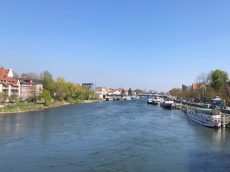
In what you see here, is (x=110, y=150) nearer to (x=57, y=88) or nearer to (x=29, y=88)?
(x=29, y=88)

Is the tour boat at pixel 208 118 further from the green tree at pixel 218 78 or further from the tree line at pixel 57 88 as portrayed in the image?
the tree line at pixel 57 88

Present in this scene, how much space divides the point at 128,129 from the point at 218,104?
85.0 ft

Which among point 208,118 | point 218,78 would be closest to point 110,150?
point 208,118

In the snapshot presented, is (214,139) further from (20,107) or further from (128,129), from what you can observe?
(20,107)

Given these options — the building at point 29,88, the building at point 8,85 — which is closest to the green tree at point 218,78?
the building at point 29,88

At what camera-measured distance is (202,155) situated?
21.1 meters

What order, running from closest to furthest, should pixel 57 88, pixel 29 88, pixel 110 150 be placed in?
pixel 110 150, pixel 29 88, pixel 57 88

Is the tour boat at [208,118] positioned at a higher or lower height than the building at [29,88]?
lower

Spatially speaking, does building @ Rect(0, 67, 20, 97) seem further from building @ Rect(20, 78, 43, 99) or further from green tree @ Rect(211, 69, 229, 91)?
green tree @ Rect(211, 69, 229, 91)

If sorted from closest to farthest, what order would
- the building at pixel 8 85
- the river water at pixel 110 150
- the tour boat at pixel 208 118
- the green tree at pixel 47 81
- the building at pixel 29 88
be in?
the river water at pixel 110 150
the tour boat at pixel 208 118
the building at pixel 8 85
the building at pixel 29 88
the green tree at pixel 47 81

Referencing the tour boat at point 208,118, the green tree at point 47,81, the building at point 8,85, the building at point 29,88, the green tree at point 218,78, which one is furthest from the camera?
the green tree at point 47,81

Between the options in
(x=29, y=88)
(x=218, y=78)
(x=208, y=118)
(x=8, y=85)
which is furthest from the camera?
(x=29, y=88)

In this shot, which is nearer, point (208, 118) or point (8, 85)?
point (208, 118)

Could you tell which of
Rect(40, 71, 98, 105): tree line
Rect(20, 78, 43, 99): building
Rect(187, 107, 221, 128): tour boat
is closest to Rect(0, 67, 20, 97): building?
Rect(20, 78, 43, 99): building
